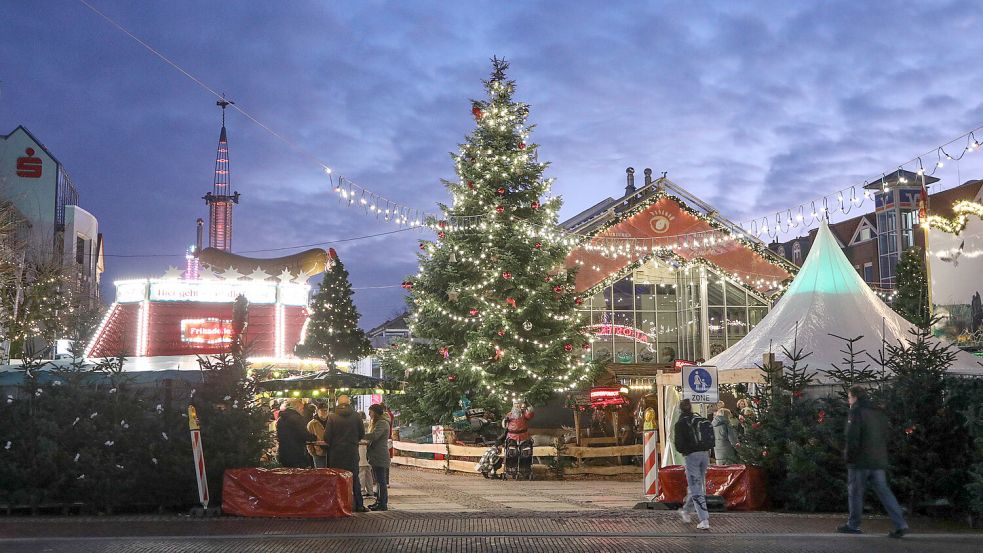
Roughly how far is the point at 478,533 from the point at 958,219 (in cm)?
1528

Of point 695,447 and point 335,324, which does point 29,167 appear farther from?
point 695,447

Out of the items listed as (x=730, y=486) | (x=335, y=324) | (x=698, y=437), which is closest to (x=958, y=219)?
(x=730, y=486)

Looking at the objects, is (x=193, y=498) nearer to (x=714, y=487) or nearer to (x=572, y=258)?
(x=714, y=487)

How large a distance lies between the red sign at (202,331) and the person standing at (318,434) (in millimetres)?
7558

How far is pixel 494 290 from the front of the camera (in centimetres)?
2473

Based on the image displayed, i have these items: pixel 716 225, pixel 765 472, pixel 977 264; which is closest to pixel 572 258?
pixel 716 225

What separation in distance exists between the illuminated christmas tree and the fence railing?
137 centimetres

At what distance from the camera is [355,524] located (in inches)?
468

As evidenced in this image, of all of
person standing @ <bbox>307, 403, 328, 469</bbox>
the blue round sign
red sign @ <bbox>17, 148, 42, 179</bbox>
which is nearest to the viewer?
the blue round sign

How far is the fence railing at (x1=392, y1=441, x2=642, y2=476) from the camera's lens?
21.5 metres

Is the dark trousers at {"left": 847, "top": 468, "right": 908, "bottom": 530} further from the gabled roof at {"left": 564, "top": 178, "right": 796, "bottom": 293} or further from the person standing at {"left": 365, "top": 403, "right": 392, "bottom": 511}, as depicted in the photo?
the gabled roof at {"left": 564, "top": 178, "right": 796, "bottom": 293}

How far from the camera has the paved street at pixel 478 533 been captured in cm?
999

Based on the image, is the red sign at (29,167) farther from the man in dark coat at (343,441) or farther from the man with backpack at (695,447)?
the man with backpack at (695,447)

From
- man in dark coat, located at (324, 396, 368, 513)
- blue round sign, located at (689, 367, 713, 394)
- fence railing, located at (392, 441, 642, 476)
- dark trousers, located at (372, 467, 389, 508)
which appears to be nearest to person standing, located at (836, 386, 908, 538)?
blue round sign, located at (689, 367, 713, 394)
